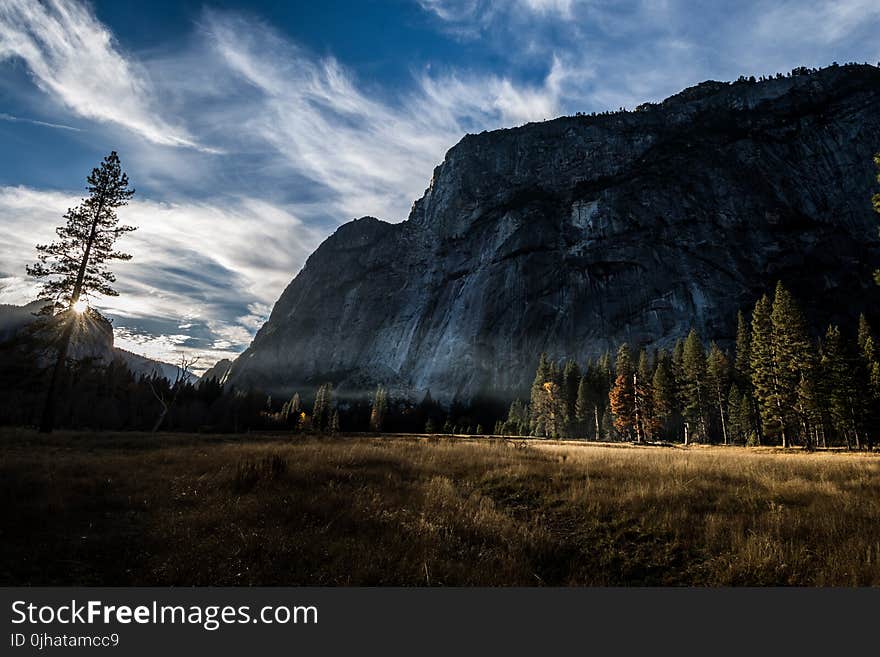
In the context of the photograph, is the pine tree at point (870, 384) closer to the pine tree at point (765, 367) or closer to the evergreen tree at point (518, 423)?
the pine tree at point (765, 367)

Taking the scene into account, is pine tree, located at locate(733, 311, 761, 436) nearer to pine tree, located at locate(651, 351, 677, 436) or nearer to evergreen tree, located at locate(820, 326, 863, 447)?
pine tree, located at locate(651, 351, 677, 436)

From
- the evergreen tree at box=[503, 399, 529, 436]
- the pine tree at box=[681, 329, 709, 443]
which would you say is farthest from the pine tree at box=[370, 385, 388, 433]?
the pine tree at box=[681, 329, 709, 443]

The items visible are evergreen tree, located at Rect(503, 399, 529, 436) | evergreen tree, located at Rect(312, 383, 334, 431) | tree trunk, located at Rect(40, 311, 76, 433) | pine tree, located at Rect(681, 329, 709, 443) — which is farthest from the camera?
evergreen tree, located at Rect(312, 383, 334, 431)

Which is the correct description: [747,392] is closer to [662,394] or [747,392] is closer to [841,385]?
[662,394]

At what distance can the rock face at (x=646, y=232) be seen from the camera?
11675cm

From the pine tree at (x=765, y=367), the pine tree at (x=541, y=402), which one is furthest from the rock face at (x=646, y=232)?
the pine tree at (x=765, y=367)

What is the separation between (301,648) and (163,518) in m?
4.91

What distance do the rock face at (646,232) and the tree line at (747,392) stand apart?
50505mm

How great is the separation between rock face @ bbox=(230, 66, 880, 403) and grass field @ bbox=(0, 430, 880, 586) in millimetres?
113214

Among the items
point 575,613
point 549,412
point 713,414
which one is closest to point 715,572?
point 575,613

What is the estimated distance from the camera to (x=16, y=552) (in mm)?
5332

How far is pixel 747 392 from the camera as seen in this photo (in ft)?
192

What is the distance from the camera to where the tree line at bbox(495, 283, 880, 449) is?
130 ft

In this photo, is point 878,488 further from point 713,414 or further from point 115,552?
point 713,414
